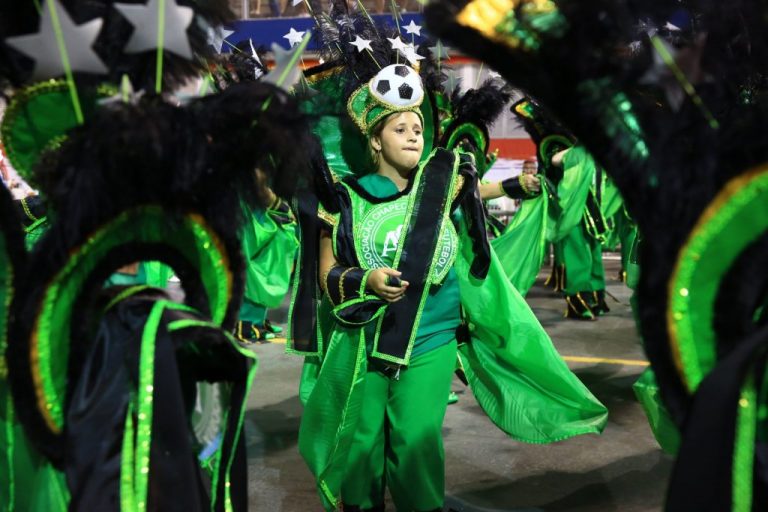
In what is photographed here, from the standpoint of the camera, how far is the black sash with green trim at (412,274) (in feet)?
9.90

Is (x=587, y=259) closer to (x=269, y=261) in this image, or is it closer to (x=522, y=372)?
(x=269, y=261)

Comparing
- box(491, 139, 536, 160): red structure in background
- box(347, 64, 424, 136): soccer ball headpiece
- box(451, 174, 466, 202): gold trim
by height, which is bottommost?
box(451, 174, 466, 202): gold trim

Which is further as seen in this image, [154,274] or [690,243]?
[154,274]

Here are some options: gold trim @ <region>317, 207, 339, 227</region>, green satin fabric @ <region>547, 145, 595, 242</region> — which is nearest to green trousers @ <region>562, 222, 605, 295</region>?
green satin fabric @ <region>547, 145, 595, 242</region>

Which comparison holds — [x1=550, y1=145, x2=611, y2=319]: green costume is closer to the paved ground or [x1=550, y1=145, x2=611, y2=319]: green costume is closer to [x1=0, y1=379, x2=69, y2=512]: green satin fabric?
the paved ground

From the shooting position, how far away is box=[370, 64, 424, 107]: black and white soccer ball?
122 inches

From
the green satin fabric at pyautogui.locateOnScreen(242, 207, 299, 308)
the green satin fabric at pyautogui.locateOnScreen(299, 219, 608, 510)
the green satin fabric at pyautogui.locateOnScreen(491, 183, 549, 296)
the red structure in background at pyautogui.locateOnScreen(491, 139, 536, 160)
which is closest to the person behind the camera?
the green satin fabric at pyautogui.locateOnScreen(299, 219, 608, 510)

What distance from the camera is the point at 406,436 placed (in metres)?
3.04

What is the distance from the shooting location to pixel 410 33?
3.99 m

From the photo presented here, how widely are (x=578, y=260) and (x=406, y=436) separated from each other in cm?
524

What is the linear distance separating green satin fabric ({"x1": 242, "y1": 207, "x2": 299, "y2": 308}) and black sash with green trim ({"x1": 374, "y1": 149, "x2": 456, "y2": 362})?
10.8ft

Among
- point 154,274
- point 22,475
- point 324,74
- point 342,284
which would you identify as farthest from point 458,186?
point 22,475

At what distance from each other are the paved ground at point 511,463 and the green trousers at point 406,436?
0.47m

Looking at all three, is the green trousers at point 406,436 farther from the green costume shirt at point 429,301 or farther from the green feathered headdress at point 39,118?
the green feathered headdress at point 39,118
